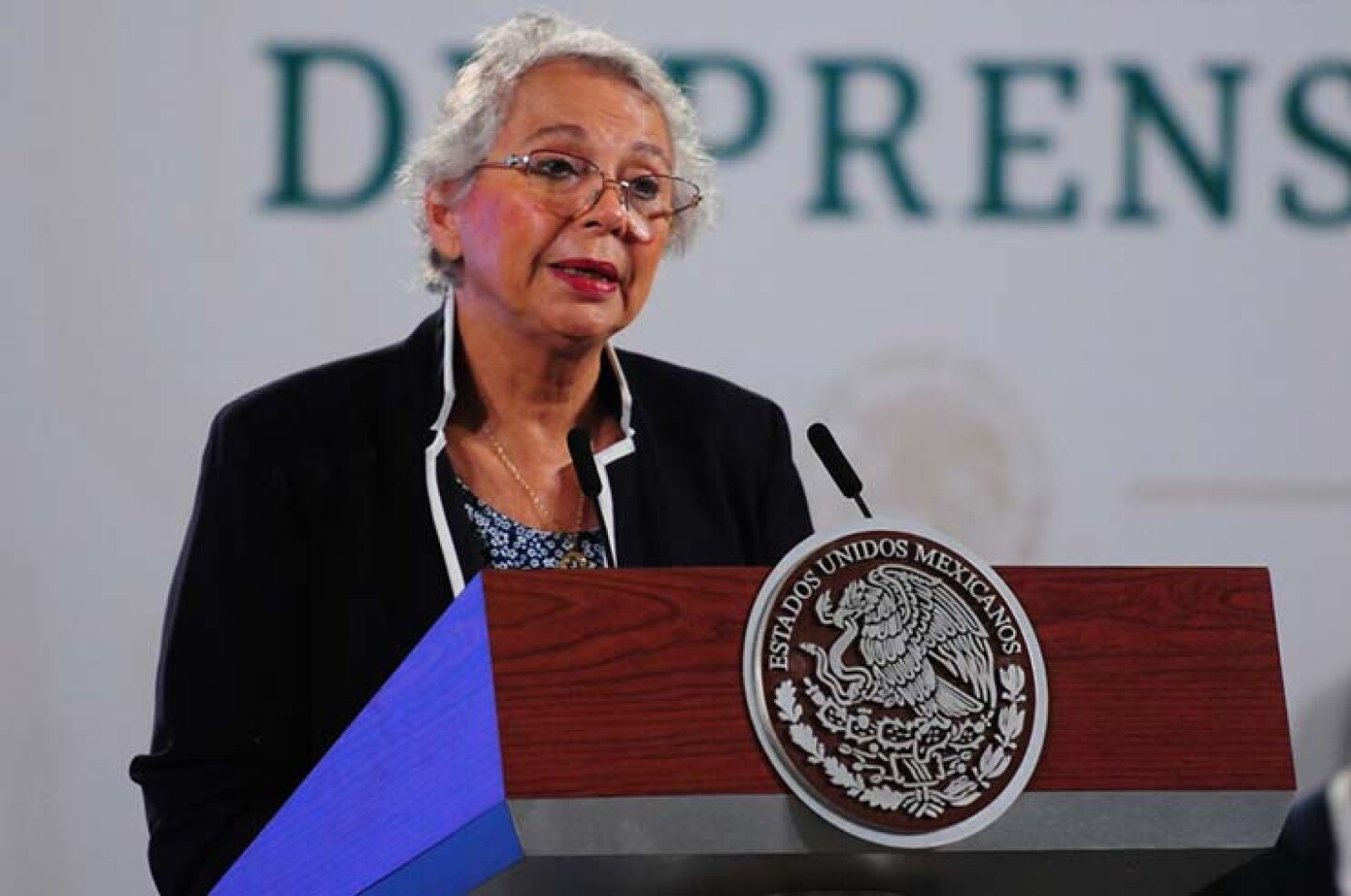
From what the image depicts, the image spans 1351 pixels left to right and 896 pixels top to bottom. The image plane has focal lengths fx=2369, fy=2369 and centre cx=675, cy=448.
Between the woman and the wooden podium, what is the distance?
1.50 feet

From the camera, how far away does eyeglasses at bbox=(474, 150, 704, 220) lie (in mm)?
2109

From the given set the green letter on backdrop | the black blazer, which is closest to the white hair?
the black blazer

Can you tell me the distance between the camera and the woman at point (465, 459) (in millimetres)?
1986

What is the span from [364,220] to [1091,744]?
1.79 m

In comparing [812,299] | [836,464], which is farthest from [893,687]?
[812,299]

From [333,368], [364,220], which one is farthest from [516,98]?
[364,220]

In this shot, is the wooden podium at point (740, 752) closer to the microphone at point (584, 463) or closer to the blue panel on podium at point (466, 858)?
the blue panel on podium at point (466, 858)

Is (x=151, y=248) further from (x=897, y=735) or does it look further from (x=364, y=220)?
(x=897, y=735)

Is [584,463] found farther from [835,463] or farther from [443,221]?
[443,221]

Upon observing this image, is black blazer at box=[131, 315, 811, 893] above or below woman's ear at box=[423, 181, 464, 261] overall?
below

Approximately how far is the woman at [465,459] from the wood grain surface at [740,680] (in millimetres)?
665

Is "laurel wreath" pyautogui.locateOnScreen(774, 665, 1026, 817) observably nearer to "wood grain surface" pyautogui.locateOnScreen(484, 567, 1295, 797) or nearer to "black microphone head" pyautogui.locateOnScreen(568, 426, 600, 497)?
"wood grain surface" pyautogui.locateOnScreen(484, 567, 1295, 797)

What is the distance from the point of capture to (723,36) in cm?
310

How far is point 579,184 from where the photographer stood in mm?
2111
